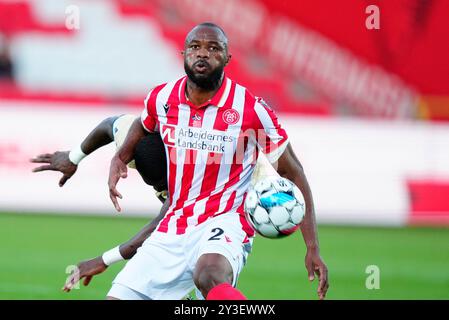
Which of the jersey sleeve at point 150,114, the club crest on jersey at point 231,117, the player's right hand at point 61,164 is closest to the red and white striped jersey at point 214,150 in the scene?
the club crest on jersey at point 231,117

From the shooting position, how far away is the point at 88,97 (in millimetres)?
16844

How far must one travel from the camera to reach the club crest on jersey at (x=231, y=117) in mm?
6148

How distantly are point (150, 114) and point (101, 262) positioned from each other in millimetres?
995

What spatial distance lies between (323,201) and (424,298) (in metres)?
5.74

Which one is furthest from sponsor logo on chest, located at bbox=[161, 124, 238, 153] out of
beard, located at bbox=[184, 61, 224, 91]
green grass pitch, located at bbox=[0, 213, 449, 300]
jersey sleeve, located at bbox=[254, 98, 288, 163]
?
green grass pitch, located at bbox=[0, 213, 449, 300]

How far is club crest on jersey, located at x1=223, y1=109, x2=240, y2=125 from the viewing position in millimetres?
6148

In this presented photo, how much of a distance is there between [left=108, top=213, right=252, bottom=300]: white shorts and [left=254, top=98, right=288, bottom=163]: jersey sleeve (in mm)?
450

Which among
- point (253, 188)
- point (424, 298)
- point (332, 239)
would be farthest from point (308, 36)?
point (253, 188)

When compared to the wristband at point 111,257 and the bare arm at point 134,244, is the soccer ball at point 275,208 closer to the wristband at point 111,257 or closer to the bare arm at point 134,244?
the bare arm at point 134,244

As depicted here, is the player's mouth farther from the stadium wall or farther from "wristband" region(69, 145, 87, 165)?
the stadium wall

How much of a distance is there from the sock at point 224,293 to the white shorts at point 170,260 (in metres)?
0.41

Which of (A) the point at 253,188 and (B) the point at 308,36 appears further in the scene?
(B) the point at 308,36

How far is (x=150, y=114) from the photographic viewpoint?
6.34 meters
